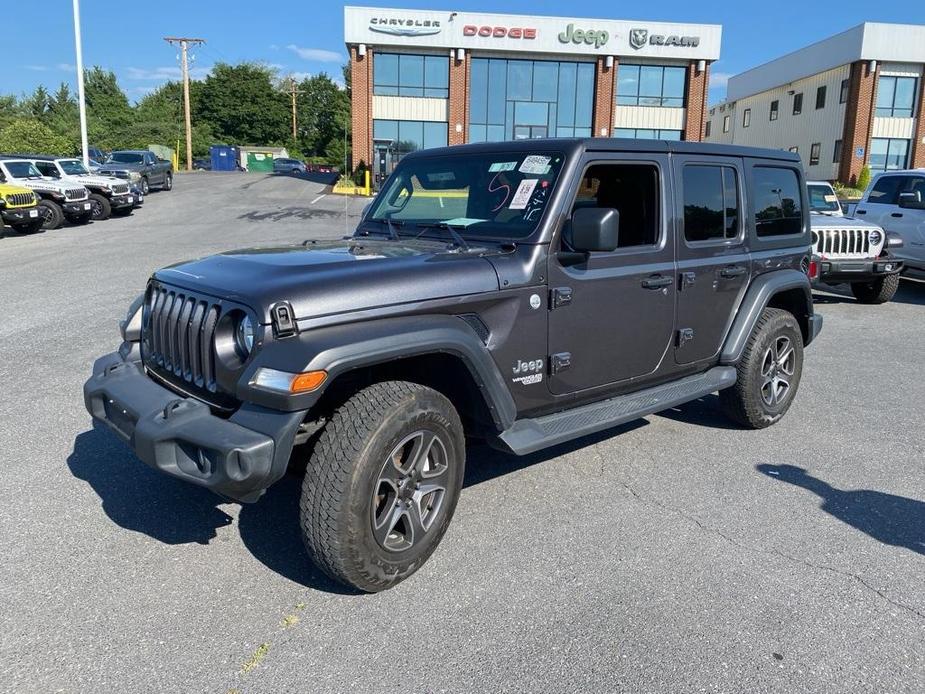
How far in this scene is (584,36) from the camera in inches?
1427

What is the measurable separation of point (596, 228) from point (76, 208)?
20.3 metres

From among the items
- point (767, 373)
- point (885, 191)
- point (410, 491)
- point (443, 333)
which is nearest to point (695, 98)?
point (885, 191)

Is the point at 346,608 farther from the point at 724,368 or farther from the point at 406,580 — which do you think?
the point at 724,368

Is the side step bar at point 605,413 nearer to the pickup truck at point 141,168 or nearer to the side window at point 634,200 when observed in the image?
the side window at point 634,200

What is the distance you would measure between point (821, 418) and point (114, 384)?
192 inches

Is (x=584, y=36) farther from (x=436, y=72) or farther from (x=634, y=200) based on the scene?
(x=634, y=200)

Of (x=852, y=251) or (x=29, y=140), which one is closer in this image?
(x=852, y=251)

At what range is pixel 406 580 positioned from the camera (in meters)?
3.29

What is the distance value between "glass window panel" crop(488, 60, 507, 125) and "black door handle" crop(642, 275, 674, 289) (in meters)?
34.7

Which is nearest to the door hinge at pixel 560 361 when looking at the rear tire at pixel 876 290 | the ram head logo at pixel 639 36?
the rear tire at pixel 876 290

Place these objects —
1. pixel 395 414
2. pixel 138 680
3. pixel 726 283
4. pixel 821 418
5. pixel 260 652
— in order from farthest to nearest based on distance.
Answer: pixel 821 418
pixel 726 283
pixel 395 414
pixel 260 652
pixel 138 680

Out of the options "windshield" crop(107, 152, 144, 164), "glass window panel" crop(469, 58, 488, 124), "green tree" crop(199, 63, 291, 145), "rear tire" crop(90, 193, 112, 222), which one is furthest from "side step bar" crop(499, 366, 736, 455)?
"green tree" crop(199, 63, 291, 145)

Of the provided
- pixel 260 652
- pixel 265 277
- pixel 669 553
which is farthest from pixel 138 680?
pixel 669 553

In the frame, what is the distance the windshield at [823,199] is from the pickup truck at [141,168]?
23668 millimetres
